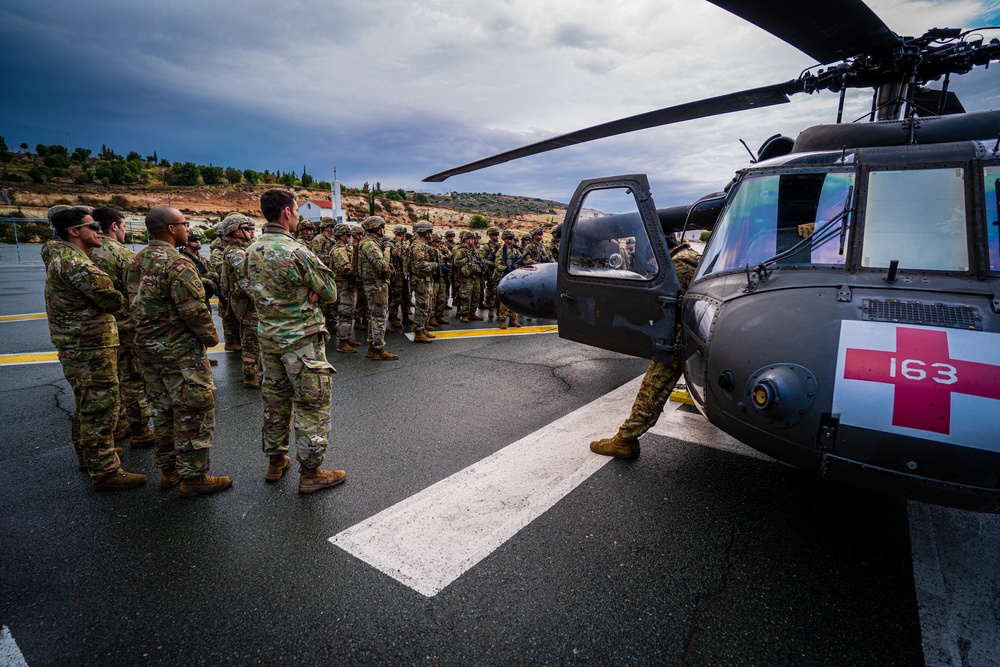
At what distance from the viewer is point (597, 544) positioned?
2.72m

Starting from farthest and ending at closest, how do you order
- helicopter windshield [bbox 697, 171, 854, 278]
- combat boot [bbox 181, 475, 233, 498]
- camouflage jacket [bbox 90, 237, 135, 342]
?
camouflage jacket [bbox 90, 237, 135, 342] → combat boot [bbox 181, 475, 233, 498] → helicopter windshield [bbox 697, 171, 854, 278]

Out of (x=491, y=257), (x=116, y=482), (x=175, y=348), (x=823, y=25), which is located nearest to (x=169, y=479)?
(x=116, y=482)

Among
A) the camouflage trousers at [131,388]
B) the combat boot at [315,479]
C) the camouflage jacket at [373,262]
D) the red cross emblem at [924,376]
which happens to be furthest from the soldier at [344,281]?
the red cross emblem at [924,376]

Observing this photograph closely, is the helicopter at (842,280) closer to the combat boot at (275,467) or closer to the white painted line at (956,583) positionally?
the white painted line at (956,583)

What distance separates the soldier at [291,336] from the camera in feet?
10.2

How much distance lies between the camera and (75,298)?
3.31 metres

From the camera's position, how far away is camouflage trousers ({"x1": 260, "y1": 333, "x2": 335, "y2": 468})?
3.17m

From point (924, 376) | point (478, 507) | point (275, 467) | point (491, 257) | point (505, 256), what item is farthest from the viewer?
point (491, 257)

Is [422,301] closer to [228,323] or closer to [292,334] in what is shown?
[228,323]

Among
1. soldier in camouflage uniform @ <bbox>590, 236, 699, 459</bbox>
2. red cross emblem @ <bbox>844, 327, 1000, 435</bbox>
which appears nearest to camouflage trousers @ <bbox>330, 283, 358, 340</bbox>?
soldier in camouflage uniform @ <bbox>590, 236, 699, 459</bbox>

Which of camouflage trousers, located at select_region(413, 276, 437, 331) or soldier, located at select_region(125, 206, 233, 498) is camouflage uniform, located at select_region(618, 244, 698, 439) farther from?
camouflage trousers, located at select_region(413, 276, 437, 331)

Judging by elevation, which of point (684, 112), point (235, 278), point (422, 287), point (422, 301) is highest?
point (684, 112)

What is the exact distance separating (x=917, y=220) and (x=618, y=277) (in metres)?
1.77

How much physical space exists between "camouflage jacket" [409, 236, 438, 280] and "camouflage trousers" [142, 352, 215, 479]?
17.5ft
